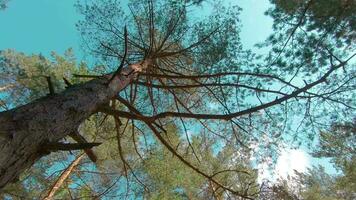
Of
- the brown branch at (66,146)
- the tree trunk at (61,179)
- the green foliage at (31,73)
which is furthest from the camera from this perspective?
the green foliage at (31,73)

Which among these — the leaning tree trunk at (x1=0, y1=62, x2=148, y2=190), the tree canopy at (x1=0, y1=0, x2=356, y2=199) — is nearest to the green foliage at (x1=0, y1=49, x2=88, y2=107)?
the tree canopy at (x1=0, y1=0, x2=356, y2=199)

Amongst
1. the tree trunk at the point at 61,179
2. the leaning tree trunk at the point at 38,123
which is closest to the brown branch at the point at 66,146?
the leaning tree trunk at the point at 38,123

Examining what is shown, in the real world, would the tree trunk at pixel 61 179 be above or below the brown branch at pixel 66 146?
above

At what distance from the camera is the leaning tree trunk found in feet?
5.69

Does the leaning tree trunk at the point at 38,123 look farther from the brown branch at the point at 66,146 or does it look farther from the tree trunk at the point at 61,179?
the tree trunk at the point at 61,179

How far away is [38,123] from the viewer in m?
1.98

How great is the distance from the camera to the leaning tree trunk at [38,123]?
1733 mm

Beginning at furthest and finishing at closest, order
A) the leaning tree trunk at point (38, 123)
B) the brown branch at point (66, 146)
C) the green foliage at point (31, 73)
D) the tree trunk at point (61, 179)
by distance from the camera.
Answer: the green foliage at point (31, 73) → the tree trunk at point (61, 179) → the brown branch at point (66, 146) → the leaning tree trunk at point (38, 123)

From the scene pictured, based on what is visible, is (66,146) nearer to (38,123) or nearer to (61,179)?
(38,123)

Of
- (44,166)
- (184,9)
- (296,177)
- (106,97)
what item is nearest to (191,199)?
(44,166)

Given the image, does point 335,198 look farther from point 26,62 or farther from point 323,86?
point 26,62

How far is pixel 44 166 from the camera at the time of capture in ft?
20.5

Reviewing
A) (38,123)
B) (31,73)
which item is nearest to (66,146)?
(38,123)

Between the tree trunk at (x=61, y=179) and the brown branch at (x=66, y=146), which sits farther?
the tree trunk at (x=61, y=179)
